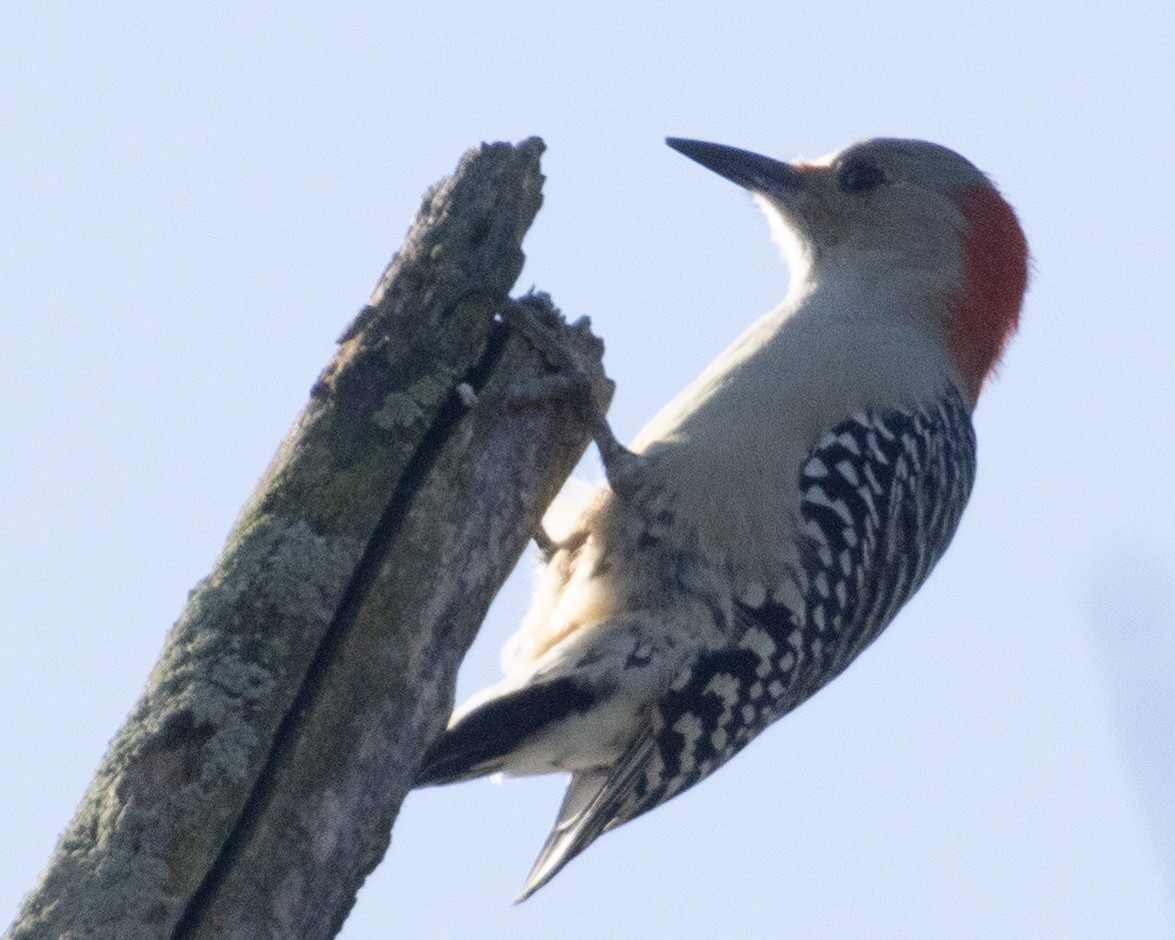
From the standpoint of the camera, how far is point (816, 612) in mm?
5020

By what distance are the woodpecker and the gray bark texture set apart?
1.33 feet

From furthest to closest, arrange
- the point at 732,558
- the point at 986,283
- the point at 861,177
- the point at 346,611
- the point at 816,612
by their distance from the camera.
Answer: the point at 861,177
the point at 986,283
the point at 816,612
the point at 732,558
the point at 346,611

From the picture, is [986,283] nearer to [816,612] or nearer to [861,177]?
[861,177]

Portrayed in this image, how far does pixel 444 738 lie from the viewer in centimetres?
408

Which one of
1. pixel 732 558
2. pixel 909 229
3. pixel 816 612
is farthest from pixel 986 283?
pixel 732 558

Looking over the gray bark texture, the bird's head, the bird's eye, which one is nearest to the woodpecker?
the bird's head

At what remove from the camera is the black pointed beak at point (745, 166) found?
671 centimetres

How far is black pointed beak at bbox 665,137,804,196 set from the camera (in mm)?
6715

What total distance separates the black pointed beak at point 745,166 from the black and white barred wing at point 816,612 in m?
1.33

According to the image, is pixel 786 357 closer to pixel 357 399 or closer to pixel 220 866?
pixel 357 399

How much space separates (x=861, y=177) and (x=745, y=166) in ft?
1.55

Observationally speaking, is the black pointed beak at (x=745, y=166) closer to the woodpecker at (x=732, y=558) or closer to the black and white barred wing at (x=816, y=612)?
the woodpecker at (x=732, y=558)

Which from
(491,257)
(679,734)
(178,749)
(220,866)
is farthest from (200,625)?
(679,734)

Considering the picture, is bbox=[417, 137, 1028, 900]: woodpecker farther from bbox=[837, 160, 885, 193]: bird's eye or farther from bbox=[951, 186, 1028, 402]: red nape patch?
bbox=[837, 160, 885, 193]: bird's eye
